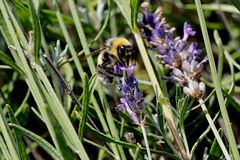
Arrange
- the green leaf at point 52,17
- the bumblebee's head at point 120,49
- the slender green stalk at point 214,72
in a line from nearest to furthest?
the slender green stalk at point 214,72, the bumblebee's head at point 120,49, the green leaf at point 52,17

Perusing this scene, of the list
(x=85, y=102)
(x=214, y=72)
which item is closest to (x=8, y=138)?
(x=85, y=102)

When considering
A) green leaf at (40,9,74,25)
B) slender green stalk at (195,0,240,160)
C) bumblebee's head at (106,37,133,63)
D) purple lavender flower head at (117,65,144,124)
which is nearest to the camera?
slender green stalk at (195,0,240,160)

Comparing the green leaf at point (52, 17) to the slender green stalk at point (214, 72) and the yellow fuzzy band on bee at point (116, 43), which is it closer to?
the yellow fuzzy band on bee at point (116, 43)

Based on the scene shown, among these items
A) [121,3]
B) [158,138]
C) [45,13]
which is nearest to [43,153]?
[45,13]

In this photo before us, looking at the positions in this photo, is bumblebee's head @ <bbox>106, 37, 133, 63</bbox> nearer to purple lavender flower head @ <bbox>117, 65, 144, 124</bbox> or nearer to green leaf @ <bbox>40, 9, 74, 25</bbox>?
purple lavender flower head @ <bbox>117, 65, 144, 124</bbox>

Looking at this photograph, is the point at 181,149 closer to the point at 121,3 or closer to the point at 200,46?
the point at 121,3

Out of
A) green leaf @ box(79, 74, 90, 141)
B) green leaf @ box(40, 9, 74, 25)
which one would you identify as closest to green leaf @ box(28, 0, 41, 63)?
green leaf @ box(79, 74, 90, 141)

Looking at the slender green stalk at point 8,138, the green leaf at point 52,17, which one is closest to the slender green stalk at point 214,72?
the slender green stalk at point 8,138
